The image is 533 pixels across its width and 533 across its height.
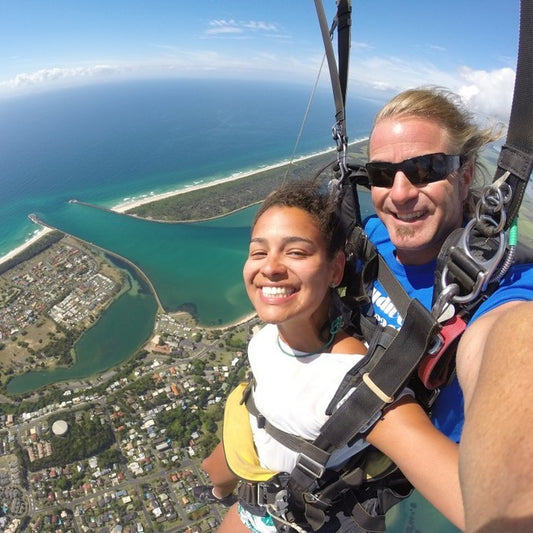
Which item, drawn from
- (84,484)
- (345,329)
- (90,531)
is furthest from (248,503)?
(84,484)

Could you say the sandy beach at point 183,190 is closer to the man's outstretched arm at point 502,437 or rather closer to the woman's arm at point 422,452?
the woman's arm at point 422,452

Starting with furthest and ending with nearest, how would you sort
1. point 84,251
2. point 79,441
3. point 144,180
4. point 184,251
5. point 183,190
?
1. point 144,180
2. point 183,190
3. point 84,251
4. point 184,251
5. point 79,441

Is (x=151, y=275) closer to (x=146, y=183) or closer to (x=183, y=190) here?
(x=183, y=190)

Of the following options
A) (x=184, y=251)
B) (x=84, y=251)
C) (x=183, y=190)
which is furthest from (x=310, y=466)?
(x=183, y=190)

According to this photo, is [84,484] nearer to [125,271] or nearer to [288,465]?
[125,271]

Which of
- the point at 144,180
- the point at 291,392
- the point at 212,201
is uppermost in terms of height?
the point at 291,392

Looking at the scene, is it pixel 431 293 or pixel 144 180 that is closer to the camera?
pixel 431 293

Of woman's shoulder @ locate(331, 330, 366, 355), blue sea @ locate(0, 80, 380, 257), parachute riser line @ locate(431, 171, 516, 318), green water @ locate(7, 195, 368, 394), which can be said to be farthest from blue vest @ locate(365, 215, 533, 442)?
blue sea @ locate(0, 80, 380, 257)

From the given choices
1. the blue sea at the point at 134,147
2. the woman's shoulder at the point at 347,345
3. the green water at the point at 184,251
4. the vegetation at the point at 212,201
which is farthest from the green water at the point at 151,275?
the woman's shoulder at the point at 347,345
